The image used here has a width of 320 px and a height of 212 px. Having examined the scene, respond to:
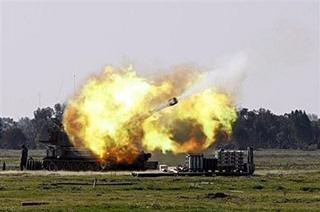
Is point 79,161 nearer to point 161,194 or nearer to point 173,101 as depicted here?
point 173,101

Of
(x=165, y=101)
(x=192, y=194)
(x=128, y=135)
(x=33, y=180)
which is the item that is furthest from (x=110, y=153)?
(x=192, y=194)

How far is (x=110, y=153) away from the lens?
9481 cm

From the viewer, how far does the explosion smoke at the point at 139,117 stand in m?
93.9

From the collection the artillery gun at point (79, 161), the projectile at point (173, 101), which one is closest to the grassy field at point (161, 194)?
the projectile at point (173, 101)

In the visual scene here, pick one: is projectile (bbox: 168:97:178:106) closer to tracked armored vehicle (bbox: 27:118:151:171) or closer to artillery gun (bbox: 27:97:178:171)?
artillery gun (bbox: 27:97:178:171)

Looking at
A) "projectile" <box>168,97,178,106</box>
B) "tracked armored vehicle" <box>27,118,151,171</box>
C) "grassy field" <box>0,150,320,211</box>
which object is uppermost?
"projectile" <box>168,97,178,106</box>

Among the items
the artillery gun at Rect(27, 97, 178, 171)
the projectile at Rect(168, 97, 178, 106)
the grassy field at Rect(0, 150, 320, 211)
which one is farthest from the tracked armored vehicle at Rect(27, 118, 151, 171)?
the grassy field at Rect(0, 150, 320, 211)

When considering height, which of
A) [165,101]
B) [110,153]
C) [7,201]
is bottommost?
[7,201]

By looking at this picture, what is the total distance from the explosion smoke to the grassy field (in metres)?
19.9

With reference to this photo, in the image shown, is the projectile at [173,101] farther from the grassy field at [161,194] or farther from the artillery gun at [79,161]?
the grassy field at [161,194]

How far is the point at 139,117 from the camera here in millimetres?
94188

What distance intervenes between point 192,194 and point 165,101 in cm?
3910

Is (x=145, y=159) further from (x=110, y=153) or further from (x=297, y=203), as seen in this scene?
(x=297, y=203)

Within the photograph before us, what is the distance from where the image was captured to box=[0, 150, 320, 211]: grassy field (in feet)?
150
